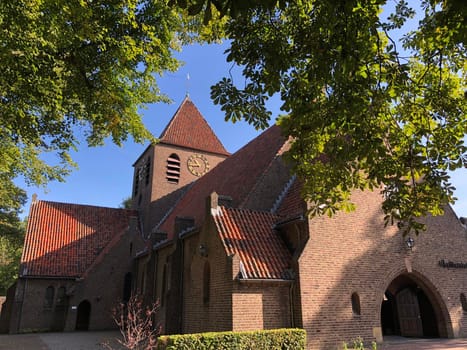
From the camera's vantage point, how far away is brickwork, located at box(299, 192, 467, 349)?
38.8 ft

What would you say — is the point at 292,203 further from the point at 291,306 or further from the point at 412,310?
the point at 412,310

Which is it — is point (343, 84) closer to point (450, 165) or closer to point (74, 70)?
point (450, 165)

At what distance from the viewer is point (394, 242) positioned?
46.0ft

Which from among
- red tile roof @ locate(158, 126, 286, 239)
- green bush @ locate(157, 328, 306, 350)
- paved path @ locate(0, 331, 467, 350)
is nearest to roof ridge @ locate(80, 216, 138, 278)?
red tile roof @ locate(158, 126, 286, 239)

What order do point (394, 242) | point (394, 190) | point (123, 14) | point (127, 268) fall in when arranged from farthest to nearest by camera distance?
1. point (127, 268)
2. point (394, 242)
3. point (123, 14)
4. point (394, 190)

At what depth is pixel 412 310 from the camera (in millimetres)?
15242

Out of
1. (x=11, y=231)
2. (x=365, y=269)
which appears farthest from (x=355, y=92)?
(x=11, y=231)

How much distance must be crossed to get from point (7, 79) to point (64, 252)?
19108 mm

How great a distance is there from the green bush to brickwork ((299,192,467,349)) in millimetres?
1023

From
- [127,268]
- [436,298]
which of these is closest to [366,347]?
[436,298]

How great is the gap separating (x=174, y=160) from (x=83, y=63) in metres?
19.9

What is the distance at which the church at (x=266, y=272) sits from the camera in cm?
1179

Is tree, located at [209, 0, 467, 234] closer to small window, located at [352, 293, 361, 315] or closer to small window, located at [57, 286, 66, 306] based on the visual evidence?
small window, located at [352, 293, 361, 315]

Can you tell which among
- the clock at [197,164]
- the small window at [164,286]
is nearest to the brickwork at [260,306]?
the small window at [164,286]
